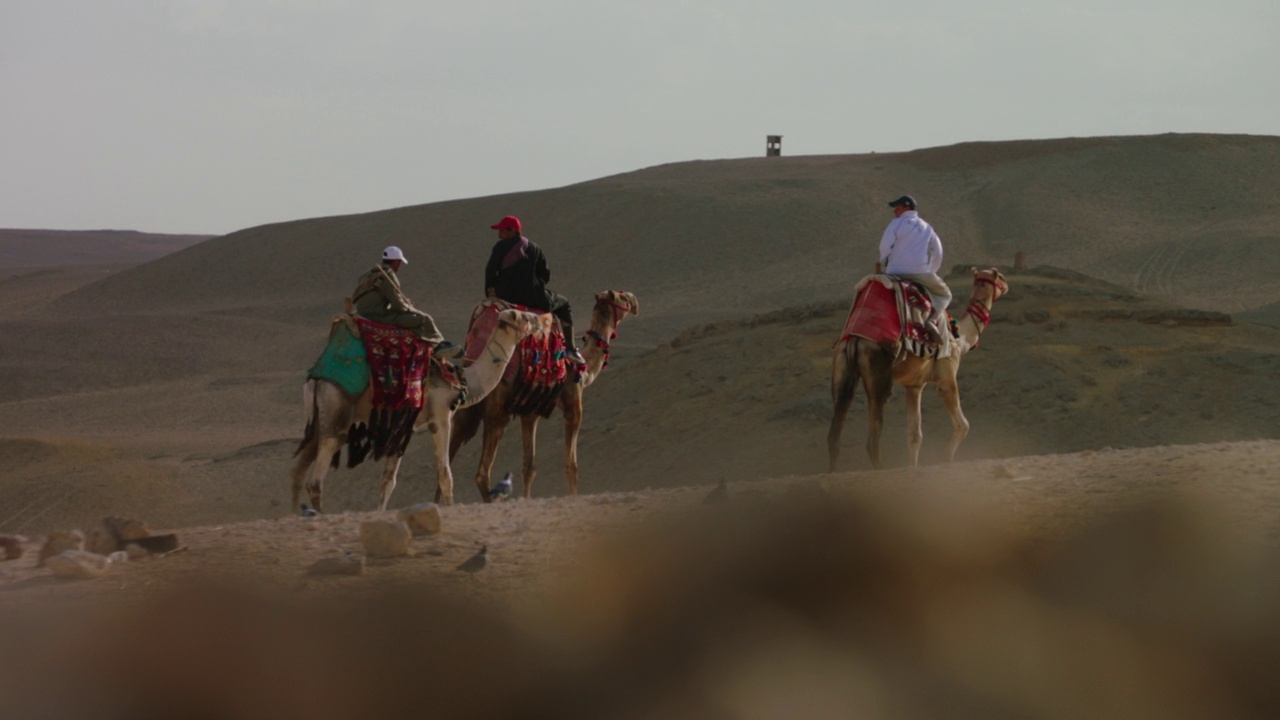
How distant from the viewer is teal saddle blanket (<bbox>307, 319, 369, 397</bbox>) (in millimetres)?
13453

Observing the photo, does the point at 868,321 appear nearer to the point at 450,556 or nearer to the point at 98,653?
the point at 450,556

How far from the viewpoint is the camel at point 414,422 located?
44.0ft

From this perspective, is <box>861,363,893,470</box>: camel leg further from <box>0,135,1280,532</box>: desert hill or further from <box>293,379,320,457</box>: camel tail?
<box>0,135,1280,532</box>: desert hill

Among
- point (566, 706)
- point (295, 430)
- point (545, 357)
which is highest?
point (545, 357)

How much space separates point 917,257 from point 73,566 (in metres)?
8.26

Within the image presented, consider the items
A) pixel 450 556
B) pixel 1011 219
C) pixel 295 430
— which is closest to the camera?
pixel 450 556

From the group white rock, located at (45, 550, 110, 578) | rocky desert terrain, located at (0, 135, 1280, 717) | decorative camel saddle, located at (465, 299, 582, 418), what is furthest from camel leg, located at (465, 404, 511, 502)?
white rock, located at (45, 550, 110, 578)

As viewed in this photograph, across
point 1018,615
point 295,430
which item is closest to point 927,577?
point 1018,615

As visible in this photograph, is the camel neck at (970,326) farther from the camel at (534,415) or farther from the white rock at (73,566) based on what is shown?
the white rock at (73,566)

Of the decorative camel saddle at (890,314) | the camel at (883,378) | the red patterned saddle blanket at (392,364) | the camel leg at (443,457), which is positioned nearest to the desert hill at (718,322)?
the camel at (883,378)

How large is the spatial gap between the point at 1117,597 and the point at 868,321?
5.83 meters

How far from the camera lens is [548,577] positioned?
30.7 feet

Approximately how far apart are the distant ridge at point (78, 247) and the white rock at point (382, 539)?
5954 inches

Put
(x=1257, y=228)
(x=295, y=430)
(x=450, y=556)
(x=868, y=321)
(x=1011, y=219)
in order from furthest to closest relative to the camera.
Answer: (x=1011, y=219), (x=1257, y=228), (x=295, y=430), (x=868, y=321), (x=450, y=556)
